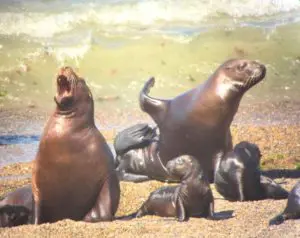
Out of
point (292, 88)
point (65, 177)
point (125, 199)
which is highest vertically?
point (65, 177)

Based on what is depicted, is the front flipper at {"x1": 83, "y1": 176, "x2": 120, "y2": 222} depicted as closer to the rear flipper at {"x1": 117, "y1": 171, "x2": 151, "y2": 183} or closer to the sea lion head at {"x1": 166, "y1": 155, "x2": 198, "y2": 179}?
the sea lion head at {"x1": 166, "y1": 155, "x2": 198, "y2": 179}

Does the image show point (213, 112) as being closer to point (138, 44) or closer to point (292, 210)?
point (292, 210)

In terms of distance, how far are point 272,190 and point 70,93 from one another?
2.34m

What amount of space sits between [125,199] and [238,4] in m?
17.7

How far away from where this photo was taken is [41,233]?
7559mm

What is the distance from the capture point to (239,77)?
34.6 ft

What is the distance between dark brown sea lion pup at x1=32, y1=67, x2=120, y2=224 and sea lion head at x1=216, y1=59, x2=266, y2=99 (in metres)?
2.58

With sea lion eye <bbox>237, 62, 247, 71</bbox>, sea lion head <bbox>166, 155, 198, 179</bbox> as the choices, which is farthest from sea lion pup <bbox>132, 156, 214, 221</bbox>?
sea lion eye <bbox>237, 62, 247, 71</bbox>

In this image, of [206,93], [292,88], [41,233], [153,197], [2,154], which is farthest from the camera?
[292,88]

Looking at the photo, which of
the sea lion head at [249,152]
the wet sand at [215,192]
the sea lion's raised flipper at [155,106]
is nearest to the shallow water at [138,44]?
the wet sand at [215,192]

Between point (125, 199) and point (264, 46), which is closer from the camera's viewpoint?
point (125, 199)

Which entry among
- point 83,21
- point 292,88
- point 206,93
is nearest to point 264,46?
point 292,88

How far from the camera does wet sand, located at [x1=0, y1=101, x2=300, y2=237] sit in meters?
7.58

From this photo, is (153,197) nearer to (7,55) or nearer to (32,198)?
(32,198)
